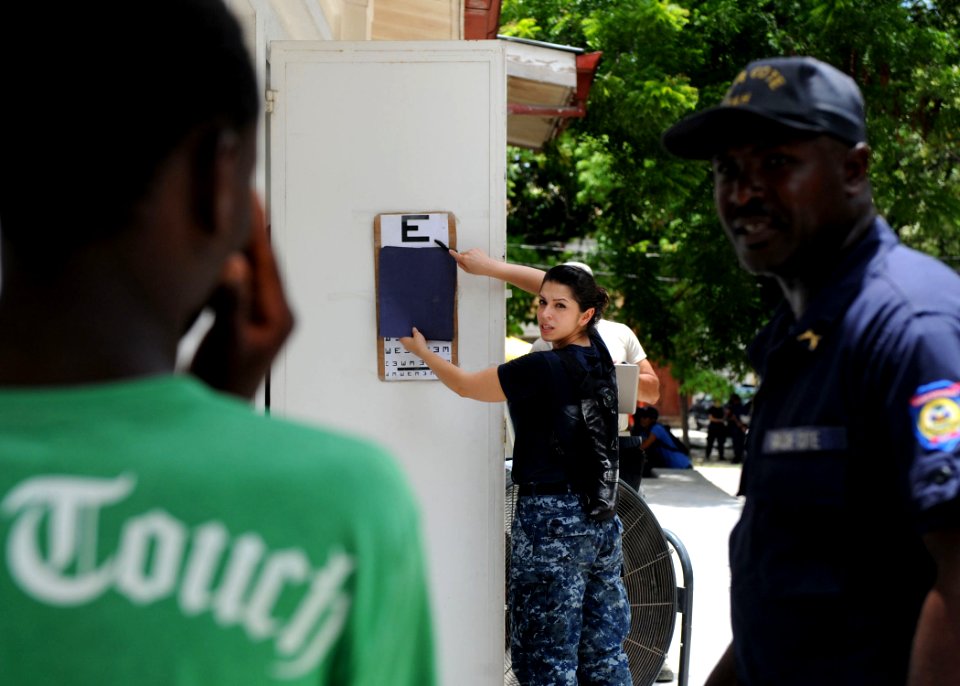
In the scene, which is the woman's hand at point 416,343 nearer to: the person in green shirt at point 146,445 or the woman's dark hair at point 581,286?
the woman's dark hair at point 581,286

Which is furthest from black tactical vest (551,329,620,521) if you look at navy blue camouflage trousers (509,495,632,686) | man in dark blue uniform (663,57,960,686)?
man in dark blue uniform (663,57,960,686)

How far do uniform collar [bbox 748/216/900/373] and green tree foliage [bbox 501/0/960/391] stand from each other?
12192 millimetres

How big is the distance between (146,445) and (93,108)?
23 cm

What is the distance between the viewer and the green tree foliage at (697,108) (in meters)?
14.4

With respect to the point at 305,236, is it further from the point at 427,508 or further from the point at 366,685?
the point at 366,685

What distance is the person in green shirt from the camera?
2.84 feet

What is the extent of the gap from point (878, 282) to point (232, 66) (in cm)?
116

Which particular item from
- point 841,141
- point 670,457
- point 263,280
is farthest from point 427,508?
point 670,457

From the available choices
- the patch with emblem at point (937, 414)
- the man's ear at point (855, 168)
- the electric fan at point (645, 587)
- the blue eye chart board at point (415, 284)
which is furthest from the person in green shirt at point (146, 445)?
the electric fan at point (645, 587)

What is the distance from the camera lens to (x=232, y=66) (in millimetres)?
939

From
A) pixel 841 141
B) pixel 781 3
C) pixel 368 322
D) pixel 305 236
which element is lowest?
pixel 368 322

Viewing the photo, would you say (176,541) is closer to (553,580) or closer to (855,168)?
Result: (855,168)

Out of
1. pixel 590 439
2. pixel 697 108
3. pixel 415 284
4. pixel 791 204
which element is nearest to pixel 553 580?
pixel 590 439

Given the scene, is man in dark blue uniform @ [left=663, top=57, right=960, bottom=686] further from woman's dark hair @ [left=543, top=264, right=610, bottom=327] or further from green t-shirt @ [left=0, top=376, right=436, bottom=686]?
woman's dark hair @ [left=543, top=264, right=610, bottom=327]
